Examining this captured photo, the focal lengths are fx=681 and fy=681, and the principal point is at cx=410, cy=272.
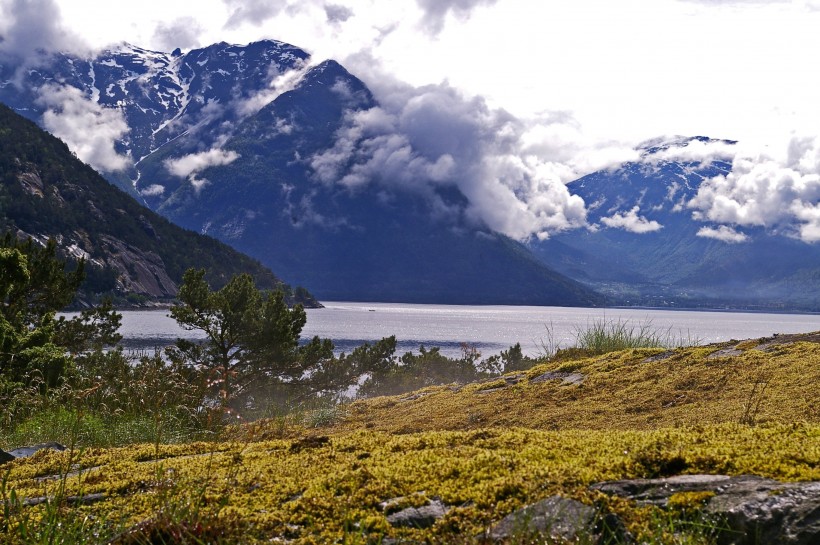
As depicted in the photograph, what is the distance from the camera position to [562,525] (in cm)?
357

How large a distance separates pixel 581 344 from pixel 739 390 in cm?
827

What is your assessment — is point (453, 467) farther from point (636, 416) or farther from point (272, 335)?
point (272, 335)

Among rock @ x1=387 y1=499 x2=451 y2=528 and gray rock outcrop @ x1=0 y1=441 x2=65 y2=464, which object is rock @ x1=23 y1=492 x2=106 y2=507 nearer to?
rock @ x1=387 y1=499 x2=451 y2=528

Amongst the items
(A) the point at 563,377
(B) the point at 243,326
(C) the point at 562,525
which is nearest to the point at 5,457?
(C) the point at 562,525

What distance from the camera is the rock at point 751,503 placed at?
3293mm

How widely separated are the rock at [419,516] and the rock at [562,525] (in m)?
0.38

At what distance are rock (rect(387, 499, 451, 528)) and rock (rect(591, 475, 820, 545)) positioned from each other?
94cm

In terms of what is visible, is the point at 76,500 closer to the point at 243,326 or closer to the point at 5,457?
the point at 5,457

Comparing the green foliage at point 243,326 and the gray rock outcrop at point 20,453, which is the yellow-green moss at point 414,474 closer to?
the gray rock outcrop at point 20,453

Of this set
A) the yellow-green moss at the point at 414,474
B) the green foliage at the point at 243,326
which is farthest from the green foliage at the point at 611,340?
the green foliage at the point at 243,326

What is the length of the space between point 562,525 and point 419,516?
2.69ft

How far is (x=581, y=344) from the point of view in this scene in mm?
16312

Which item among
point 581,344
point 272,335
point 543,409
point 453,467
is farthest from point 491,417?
point 272,335

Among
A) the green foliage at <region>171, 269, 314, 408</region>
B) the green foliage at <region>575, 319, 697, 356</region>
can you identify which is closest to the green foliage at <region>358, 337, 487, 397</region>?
the green foliage at <region>171, 269, 314, 408</region>
